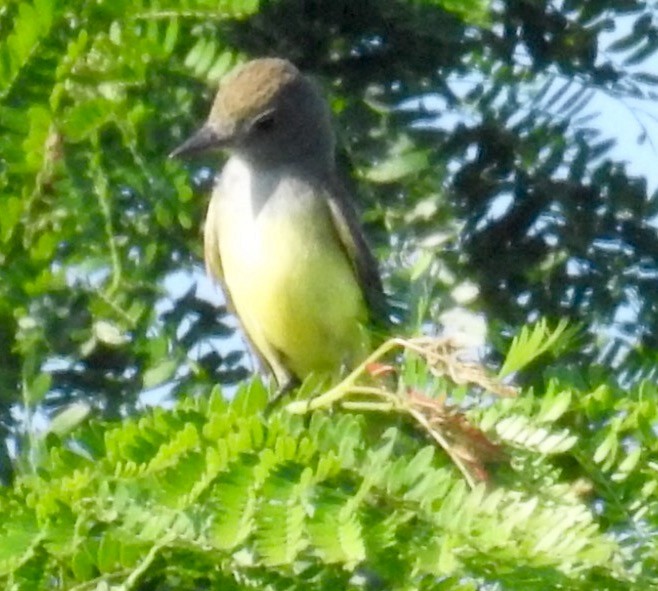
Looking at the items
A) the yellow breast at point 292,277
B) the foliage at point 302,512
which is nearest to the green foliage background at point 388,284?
the foliage at point 302,512

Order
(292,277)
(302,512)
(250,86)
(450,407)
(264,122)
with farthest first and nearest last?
1. (264,122)
2. (292,277)
3. (250,86)
4. (450,407)
5. (302,512)

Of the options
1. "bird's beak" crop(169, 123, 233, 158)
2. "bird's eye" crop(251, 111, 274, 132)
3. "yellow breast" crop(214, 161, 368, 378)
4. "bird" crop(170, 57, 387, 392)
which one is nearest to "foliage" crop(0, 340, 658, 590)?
"bird's beak" crop(169, 123, 233, 158)

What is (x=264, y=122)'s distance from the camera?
11.6 feet

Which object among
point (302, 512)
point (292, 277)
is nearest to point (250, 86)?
point (292, 277)

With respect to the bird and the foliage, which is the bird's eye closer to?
the bird

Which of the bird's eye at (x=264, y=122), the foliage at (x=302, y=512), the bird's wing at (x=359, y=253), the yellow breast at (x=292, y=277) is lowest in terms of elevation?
the yellow breast at (x=292, y=277)

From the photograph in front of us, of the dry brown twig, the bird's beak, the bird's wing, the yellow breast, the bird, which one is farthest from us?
the yellow breast

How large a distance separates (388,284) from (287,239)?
65 centimetres

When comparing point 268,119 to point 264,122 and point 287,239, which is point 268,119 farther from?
point 287,239

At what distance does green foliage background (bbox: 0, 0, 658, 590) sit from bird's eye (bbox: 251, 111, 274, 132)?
303 millimetres

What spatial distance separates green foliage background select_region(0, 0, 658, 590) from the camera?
1.80 metres

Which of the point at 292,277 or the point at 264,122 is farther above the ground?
the point at 264,122

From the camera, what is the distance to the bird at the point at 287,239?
3211 millimetres

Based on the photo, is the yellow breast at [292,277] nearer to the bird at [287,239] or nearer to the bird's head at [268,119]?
the bird at [287,239]
